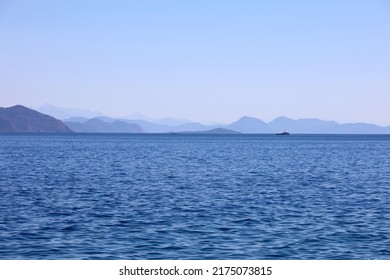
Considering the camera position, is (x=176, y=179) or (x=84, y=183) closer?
(x=84, y=183)

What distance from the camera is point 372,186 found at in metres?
51.6

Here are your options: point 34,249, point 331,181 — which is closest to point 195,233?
point 34,249

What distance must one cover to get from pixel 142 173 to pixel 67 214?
3250 cm

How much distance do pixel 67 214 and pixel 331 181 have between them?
32130 millimetres
